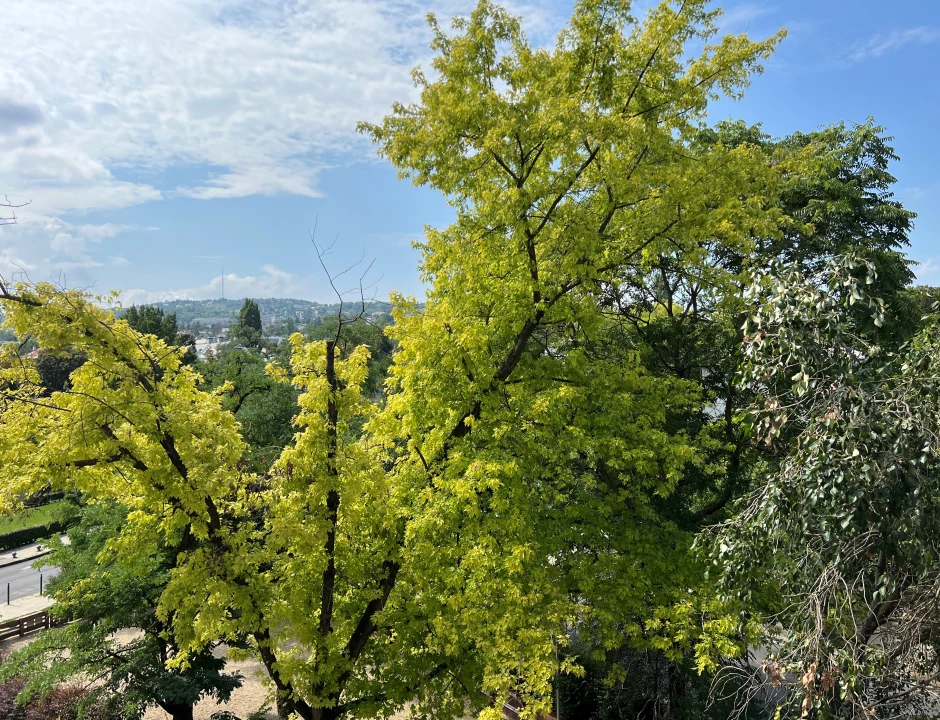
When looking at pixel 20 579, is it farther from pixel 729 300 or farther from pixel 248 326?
pixel 248 326

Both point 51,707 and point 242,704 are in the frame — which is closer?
point 51,707

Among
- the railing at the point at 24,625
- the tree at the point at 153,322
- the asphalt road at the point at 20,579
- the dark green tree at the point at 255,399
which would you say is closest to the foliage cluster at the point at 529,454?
the dark green tree at the point at 255,399

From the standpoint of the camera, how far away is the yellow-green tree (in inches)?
277

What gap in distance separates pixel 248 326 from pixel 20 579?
8509cm

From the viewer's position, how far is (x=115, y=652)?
1023cm

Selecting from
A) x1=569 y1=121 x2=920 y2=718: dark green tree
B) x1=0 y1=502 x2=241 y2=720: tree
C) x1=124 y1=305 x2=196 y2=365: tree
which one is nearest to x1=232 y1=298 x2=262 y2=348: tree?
x1=124 y1=305 x2=196 y2=365: tree

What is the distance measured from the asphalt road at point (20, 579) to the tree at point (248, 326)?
56.4 m

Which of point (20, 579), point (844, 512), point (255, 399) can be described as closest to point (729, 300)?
point (844, 512)

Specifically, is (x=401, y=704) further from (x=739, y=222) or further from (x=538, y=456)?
(x=739, y=222)

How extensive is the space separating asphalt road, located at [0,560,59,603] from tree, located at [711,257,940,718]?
1117 inches

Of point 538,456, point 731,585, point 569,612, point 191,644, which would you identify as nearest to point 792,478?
point 731,585

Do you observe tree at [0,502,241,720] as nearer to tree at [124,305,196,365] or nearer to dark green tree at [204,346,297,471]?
dark green tree at [204,346,297,471]

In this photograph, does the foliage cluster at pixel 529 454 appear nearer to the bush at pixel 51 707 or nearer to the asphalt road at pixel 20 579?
the bush at pixel 51 707

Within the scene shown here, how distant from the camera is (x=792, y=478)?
489 cm
